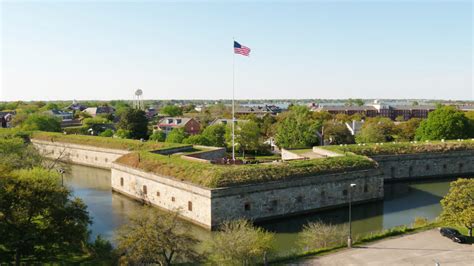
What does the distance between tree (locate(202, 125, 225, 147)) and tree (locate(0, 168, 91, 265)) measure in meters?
36.2

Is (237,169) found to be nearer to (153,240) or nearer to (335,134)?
(153,240)

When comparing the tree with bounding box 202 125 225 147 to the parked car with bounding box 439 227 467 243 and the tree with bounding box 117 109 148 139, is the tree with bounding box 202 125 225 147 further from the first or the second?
the parked car with bounding box 439 227 467 243

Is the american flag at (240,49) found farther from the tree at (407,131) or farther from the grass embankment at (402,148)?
the tree at (407,131)

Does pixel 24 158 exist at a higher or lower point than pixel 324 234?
higher

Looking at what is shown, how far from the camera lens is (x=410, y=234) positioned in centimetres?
2253

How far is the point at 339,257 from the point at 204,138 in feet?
116

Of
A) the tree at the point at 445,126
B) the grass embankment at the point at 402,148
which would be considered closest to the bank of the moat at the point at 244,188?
the grass embankment at the point at 402,148

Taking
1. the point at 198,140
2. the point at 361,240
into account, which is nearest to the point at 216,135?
the point at 198,140

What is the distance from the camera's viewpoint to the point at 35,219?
724 inches

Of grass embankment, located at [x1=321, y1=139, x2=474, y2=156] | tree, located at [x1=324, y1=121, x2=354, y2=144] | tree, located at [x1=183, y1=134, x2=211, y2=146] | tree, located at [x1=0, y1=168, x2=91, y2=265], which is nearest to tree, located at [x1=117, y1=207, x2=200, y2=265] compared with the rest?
tree, located at [x1=0, y1=168, x2=91, y2=265]

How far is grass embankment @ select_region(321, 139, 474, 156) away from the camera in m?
40.9

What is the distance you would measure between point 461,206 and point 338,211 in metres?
10.5

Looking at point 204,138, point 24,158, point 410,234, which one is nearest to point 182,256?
point 410,234

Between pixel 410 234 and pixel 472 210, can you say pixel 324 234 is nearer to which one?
pixel 410 234
